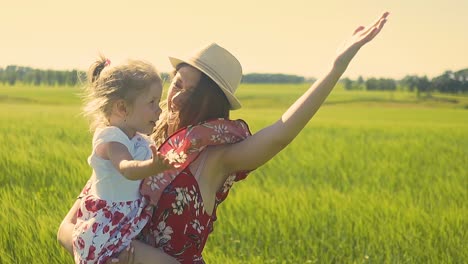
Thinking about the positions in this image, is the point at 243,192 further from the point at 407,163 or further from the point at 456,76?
the point at 456,76

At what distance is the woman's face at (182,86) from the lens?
3162 millimetres

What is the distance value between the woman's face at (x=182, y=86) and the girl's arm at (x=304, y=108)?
289 millimetres

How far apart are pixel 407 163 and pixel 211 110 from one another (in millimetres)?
6414

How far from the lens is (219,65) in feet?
10.4

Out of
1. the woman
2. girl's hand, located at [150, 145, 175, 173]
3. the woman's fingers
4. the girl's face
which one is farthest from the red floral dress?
the woman's fingers

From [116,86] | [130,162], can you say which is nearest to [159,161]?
[130,162]

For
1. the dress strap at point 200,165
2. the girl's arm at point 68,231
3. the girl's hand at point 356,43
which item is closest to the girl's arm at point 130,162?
the dress strap at point 200,165

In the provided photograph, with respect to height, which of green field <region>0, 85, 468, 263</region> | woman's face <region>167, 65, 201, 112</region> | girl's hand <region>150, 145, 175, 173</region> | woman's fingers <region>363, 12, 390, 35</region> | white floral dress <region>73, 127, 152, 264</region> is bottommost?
green field <region>0, 85, 468, 263</region>

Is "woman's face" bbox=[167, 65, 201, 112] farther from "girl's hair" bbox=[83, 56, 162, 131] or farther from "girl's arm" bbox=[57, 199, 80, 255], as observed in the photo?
"girl's arm" bbox=[57, 199, 80, 255]

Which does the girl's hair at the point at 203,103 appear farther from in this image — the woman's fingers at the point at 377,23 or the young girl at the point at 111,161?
the woman's fingers at the point at 377,23

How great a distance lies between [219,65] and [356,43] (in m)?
0.49

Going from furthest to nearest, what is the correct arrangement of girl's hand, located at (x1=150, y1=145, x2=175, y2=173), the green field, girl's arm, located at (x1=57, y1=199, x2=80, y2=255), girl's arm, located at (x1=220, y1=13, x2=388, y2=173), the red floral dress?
the green field < girl's arm, located at (x1=57, y1=199, x2=80, y2=255) < the red floral dress < girl's arm, located at (x1=220, y1=13, x2=388, y2=173) < girl's hand, located at (x1=150, y1=145, x2=175, y2=173)

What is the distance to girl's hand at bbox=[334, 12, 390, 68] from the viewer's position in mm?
2994

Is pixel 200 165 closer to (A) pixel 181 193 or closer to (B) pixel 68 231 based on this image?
(A) pixel 181 193
